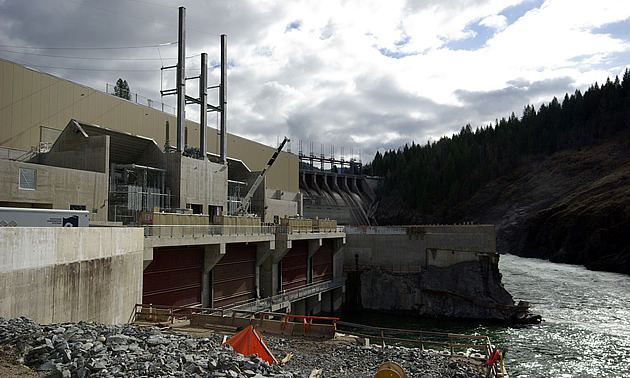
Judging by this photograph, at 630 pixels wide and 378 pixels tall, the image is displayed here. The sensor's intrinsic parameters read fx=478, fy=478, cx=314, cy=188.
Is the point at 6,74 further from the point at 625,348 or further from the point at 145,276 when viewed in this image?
the point at 625,348

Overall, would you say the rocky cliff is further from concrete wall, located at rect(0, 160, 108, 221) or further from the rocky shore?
concrete wall, located at rect(0, 160, 108, 221)

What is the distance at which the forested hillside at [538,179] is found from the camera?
87.4m

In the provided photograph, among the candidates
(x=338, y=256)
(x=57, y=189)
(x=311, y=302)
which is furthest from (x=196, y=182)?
(x=338, y=256)

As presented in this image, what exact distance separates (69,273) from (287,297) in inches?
1044

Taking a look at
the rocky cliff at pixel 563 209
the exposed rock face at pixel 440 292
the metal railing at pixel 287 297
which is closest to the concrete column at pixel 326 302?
the metal railing at pixel 287 297

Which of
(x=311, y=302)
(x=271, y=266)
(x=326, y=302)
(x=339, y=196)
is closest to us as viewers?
(x=271, y=266)

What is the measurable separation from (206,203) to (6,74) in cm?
1652

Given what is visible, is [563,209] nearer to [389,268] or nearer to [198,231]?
[389,268]

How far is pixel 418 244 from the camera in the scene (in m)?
55.1

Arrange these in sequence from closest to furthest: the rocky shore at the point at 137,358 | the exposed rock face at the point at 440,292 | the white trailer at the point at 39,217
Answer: the rocky shore at the point at 137,358 → the white trailer at the point at 39,217 → the exposed rock face at the point at 440,292

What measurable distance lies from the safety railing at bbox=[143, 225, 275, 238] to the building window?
685cm

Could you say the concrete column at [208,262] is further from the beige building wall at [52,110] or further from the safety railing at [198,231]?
the beige building wall at [52,110]

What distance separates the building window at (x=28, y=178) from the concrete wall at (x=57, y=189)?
16 centimetres

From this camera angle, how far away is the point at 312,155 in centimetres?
13625
